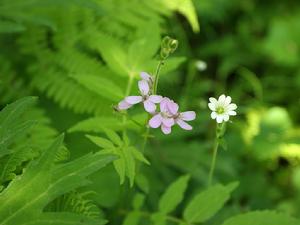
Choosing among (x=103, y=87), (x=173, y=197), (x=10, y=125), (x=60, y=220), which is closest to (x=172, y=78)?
(x=103, y=87)

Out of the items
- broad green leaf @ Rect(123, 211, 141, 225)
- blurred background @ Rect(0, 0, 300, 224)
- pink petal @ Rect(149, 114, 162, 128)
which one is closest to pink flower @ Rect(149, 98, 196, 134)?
pink petal @ Rect(149, 114, 162, 128)

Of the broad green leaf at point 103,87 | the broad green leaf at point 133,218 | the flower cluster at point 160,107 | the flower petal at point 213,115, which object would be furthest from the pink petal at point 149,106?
the broad green leaf at point 133,218

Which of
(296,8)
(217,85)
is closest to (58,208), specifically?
(217,85)

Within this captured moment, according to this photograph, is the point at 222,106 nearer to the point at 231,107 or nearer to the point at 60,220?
the point at 231,107

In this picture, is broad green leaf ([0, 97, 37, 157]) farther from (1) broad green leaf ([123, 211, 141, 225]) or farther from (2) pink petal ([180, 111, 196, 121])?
(1) broad green leaf ([123, 211, 141, 225])

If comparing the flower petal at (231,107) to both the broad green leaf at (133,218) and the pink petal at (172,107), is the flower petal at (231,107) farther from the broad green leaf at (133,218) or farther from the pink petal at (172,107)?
the broad green leaf at (133,218)

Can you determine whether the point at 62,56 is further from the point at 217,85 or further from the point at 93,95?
the point at 217,85
